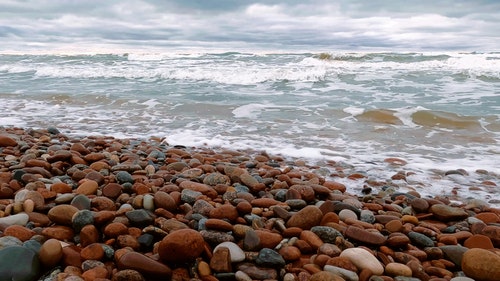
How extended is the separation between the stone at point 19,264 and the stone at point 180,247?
596 millimetres

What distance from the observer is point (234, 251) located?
2.20m

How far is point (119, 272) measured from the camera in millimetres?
1934

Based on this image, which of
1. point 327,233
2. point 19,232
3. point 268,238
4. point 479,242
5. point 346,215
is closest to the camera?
point 19,232

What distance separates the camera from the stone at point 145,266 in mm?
1960

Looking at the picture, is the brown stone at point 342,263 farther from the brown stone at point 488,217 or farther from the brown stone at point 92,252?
the brown stone at point 488,217

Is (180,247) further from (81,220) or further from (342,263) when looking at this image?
(342,263)

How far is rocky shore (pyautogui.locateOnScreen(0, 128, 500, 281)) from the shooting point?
2059 mm

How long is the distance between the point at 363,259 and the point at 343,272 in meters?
0.18

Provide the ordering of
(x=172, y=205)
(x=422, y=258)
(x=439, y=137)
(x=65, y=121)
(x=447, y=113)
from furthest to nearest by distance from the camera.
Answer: (x=447, y=113)
(x=65, y=121)
(x=439, y=137)
(x=172, y=205)
(x=422, y=258)

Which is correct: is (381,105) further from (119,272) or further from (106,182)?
(119,272)

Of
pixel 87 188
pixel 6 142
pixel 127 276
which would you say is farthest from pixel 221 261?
pixel 6 142

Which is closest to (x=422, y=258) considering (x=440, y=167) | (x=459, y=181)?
(x=459, y=181)

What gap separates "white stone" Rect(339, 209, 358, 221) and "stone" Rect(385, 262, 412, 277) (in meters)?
0.70

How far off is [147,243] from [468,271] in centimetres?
180
